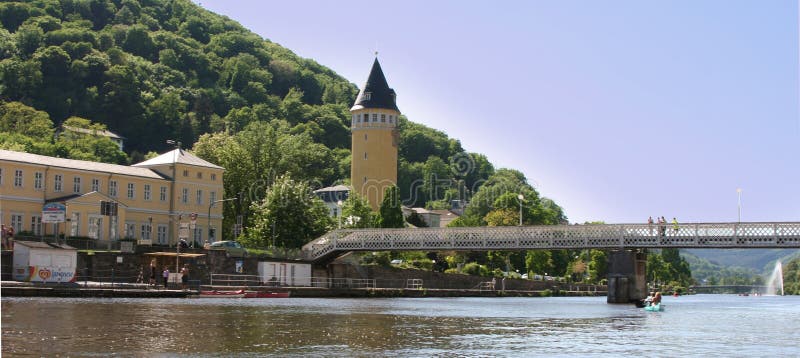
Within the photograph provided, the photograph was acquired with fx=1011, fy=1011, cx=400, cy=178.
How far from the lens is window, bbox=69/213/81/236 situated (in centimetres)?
7469

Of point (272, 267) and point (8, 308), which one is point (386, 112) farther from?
point (8, 308)

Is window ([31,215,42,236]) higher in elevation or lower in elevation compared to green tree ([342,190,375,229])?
lower

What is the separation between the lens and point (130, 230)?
3238 inches

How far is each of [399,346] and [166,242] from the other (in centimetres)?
6316

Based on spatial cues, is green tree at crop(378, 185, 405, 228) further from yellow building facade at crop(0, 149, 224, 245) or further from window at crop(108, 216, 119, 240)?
window at crop(108, 216, 119, 240)

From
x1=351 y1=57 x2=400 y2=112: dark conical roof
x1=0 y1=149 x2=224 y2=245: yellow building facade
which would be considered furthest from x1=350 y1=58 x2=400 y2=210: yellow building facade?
x1=0 y1=149 x2=224 y2=245: yellow building facade

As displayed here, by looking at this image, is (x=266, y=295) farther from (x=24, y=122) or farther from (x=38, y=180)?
(x=24, y=122)

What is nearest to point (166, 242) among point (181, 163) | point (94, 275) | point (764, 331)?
point (181, 163)

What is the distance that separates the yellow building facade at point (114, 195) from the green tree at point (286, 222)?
4.15 m

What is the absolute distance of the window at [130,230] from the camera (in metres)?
81.7

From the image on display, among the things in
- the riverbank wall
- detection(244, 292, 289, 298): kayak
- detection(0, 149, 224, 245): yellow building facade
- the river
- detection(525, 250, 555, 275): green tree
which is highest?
detection(0, 149, 224, 245): yellow building facade

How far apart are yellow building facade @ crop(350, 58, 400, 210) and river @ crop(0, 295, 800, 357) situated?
80888 millimetres

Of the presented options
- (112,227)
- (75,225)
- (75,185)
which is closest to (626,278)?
(112,227)

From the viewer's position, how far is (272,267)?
74.6 metres
